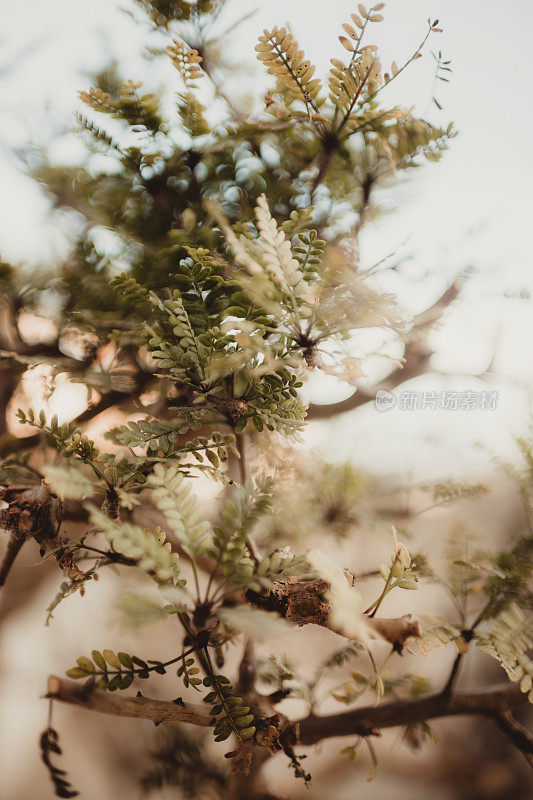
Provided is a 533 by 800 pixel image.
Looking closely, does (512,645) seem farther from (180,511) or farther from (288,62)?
(288,62)

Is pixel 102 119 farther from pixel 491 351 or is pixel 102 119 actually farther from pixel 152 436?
pixel 491 351

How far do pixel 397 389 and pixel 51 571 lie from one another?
2.72 feet

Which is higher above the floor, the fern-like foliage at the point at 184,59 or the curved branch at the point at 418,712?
the fern-like foliage at the point at 184,59

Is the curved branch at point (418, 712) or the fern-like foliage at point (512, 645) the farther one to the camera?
the curved branch at point (418, 712)

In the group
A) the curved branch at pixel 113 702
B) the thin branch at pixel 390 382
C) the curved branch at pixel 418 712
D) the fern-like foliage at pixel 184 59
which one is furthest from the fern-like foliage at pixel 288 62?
the curved branch at pixel 418 712

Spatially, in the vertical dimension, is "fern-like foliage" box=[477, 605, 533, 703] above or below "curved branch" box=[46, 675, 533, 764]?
above

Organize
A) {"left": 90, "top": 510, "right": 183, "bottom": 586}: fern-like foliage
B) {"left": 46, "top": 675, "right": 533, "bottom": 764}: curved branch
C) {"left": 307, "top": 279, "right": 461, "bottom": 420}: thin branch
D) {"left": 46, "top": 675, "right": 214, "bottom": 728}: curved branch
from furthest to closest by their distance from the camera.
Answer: {"left": 307, "top": 279, "right": 461, "bottom": 420}: thin branch < {"left": 46, "top": 675, "right": 533, "bottom": 764}: curved branch < {"left": 46, "top": 675, "right": 214, "bottom": 728}: curved branch < {"left": 90, "top": 510, "right": 183, "bottom": 586}: fern-like foliage

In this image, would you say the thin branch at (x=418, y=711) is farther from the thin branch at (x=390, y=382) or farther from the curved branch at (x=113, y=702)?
the thin branch at (x=390, y=382)

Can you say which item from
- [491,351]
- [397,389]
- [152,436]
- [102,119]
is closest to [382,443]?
[397,389]

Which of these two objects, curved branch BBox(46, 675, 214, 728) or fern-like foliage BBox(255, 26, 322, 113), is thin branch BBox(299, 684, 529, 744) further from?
fern-like foliage BBox(255, 26, 322, 113)

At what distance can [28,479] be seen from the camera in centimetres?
50

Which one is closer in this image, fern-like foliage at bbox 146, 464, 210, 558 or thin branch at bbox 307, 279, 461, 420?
fern-like foliage at bbox 146, 464, 210, 558

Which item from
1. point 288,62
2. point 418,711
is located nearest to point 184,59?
point 288,62

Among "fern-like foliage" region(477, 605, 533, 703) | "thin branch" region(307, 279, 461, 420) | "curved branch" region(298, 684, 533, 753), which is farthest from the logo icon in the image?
"curved branch" region(298, 684, 533, 753)
